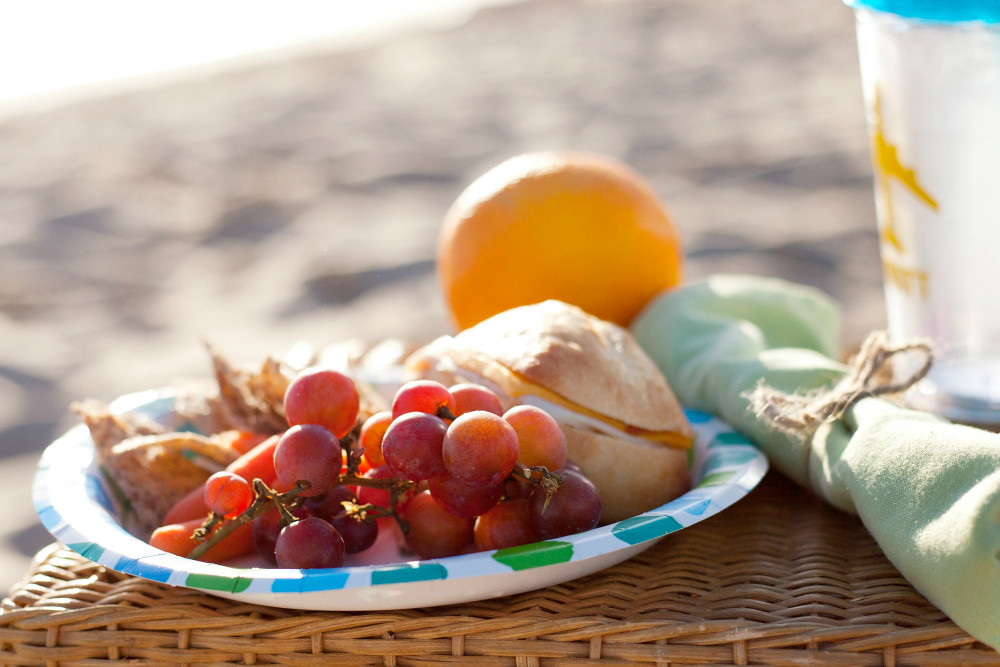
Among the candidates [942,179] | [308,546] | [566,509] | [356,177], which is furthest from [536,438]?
[356,177]

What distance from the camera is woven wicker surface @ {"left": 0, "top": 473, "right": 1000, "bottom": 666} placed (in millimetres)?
562

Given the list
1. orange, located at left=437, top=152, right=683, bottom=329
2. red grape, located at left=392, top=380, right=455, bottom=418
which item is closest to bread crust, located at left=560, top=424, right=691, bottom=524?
red grape, located at left=392, top=380, right=455, bottom=418

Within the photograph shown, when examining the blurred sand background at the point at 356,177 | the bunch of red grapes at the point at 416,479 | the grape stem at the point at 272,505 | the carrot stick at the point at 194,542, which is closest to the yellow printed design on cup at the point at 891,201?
the bunch of red grapes at the point at 416,479

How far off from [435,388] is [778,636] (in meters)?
0.26

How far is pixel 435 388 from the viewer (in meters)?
0.64

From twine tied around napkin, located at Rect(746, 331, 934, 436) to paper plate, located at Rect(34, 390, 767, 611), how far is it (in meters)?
0.04

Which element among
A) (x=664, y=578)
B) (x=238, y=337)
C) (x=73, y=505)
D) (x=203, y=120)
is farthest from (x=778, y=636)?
(x=203, y=120)

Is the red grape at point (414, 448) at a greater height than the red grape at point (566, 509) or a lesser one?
greater

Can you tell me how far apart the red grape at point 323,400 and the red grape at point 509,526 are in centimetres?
12

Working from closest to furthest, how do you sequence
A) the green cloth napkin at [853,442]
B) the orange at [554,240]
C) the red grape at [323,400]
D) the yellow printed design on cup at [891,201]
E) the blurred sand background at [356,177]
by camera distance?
the green cloth napkin at [853,442] < the red grape at [323,400] < the yellow printed design on cup at [891,201] < the orange at [554,240] < the blurred sand background at [356,177]

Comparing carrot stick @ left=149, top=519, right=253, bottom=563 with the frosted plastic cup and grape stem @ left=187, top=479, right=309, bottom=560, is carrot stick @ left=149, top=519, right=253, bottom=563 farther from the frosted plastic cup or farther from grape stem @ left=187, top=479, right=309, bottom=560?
the frosted plastic cup

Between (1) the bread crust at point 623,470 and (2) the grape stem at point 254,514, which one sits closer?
(2) the grape stem at point 254,514

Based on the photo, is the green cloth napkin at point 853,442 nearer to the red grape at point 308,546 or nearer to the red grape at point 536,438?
the red grape at point 536,438

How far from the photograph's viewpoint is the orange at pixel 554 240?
0.97 m
